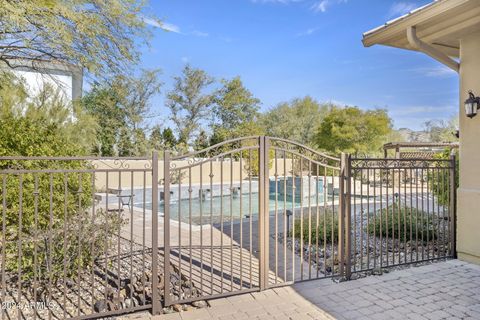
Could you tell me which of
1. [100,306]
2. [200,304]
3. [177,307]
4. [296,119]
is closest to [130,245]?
[100,306]

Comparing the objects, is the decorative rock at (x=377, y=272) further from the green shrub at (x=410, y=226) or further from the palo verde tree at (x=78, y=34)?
the palo verde tree at (x=78, y=34)

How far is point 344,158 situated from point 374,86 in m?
26.1

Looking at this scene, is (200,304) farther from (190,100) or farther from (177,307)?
(190,100)

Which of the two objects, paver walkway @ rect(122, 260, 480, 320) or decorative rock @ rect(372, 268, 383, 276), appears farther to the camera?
decorative rock @ rect(372, 268, 383, 276)

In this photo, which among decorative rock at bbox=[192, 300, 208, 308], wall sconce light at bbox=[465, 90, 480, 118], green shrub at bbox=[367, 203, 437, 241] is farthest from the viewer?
green shrub at bbox=[367, 203, 437, 241]

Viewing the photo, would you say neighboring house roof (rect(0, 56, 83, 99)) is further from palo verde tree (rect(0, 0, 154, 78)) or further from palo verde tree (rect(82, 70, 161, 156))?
palo verde tree (rect(82, 70, 161, 156))

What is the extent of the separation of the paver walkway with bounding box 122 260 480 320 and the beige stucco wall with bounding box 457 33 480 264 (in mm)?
723

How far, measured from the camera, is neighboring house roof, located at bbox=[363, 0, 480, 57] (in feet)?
13.6

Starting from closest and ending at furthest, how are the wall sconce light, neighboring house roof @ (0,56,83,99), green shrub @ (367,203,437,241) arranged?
1. the wall sconce light
2. green shrub @ (367,203,437,241)
3. neighboring house roof @ (0,56,83,99)

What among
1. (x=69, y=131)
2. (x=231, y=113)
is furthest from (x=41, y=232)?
(x=231, y=113)

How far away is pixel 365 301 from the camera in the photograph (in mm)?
3570

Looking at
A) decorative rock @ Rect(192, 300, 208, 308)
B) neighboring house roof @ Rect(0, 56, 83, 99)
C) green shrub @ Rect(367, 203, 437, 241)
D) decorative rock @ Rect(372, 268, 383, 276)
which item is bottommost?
decorative rock @ Rect(192, 300, 208, 308)

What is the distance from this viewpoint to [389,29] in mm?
4969

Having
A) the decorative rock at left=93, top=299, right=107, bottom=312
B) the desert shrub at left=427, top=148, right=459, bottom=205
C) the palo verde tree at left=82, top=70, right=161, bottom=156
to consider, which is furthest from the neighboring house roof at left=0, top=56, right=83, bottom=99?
the palo verde tree at left=82, top=70, right=161, bottom=156
